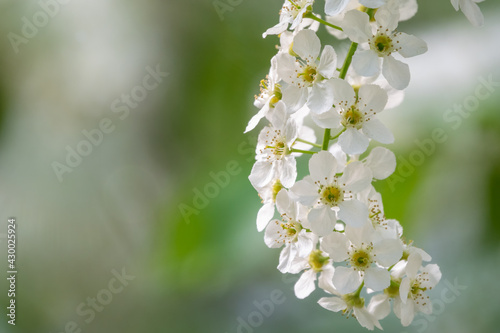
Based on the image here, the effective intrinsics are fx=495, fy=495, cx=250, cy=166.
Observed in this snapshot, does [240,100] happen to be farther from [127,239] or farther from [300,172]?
[127,239]

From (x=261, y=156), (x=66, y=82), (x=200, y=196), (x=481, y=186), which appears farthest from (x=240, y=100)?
(x=261, y=156)

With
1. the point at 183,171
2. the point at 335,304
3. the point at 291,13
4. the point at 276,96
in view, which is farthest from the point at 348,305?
the point at 183,171

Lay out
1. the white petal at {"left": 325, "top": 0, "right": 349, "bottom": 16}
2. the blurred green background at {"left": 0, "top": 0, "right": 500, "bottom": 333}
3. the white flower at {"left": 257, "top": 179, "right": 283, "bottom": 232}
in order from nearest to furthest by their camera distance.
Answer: the white petal at {"left": 325, "top": 0, "right": 349, "bottom": 16}, the white flower at {"left": 257, "top": 179, "right": 283, "bottom": 232}, the blurred green background at {"left": 0, "top": 0, "right": 500, "bottom": 333}

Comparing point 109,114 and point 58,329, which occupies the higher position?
point 109,114

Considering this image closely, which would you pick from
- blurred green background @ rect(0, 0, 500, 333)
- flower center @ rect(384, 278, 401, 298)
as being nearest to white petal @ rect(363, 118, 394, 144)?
flower center @ rect(384, 278, 401, 298)

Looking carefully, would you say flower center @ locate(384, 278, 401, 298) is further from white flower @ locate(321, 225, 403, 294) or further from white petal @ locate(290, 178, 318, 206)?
white petal @ locate(290, 178, 318, 206)

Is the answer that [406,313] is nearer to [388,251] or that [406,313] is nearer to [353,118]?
[388,251]

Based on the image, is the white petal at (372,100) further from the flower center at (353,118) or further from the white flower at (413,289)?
the white flower at (413,289)
